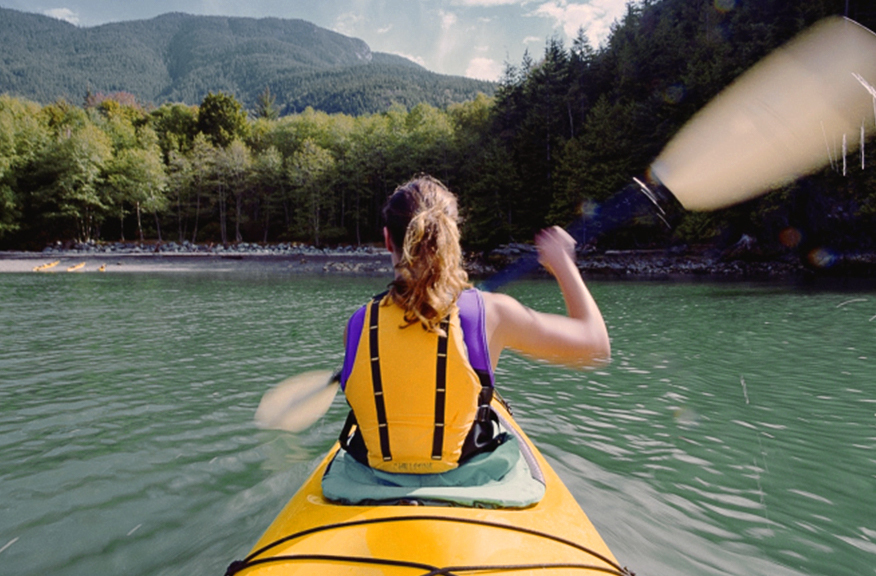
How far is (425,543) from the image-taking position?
1767 millimetres

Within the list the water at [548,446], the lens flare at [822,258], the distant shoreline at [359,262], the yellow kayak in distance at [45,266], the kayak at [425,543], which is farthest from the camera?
the yellow kayak in distance at [45,266]

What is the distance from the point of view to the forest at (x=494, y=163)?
30875 millimetres

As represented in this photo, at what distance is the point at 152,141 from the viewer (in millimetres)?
62875

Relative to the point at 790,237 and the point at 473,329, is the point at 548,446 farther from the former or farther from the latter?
the point at 790,237

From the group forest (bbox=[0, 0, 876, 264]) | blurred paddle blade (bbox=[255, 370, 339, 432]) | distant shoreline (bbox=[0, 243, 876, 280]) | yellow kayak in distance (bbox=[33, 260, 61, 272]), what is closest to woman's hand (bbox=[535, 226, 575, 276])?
blurred paddle blade (bbox=[255, 370, 339, 432])

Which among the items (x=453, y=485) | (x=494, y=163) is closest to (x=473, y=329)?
(x=453, y=485)

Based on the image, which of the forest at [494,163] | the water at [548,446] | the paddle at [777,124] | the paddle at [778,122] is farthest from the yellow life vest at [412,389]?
the forest at [494,163]

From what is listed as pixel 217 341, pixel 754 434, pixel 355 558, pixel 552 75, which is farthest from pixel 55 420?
pixel 552 75

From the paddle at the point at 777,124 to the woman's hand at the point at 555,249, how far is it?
74.6 feet

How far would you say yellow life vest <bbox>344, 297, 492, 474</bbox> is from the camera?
1883 millimetres

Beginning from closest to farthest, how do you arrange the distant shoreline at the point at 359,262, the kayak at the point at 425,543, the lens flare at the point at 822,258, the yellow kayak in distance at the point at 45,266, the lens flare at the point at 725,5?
the kayak at the point at 425,543, the lens flare at the point at 822,258, the distant shoreline at the point at 359,262, the yellow kayak in distance at the point at 45,266, the lens flare at the point at 725,5

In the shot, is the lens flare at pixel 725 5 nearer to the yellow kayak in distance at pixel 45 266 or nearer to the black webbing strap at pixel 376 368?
the black webbing strap at pixel 376 368

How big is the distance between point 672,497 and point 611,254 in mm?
35707

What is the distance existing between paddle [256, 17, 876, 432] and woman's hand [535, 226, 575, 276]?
21219 millimetres
